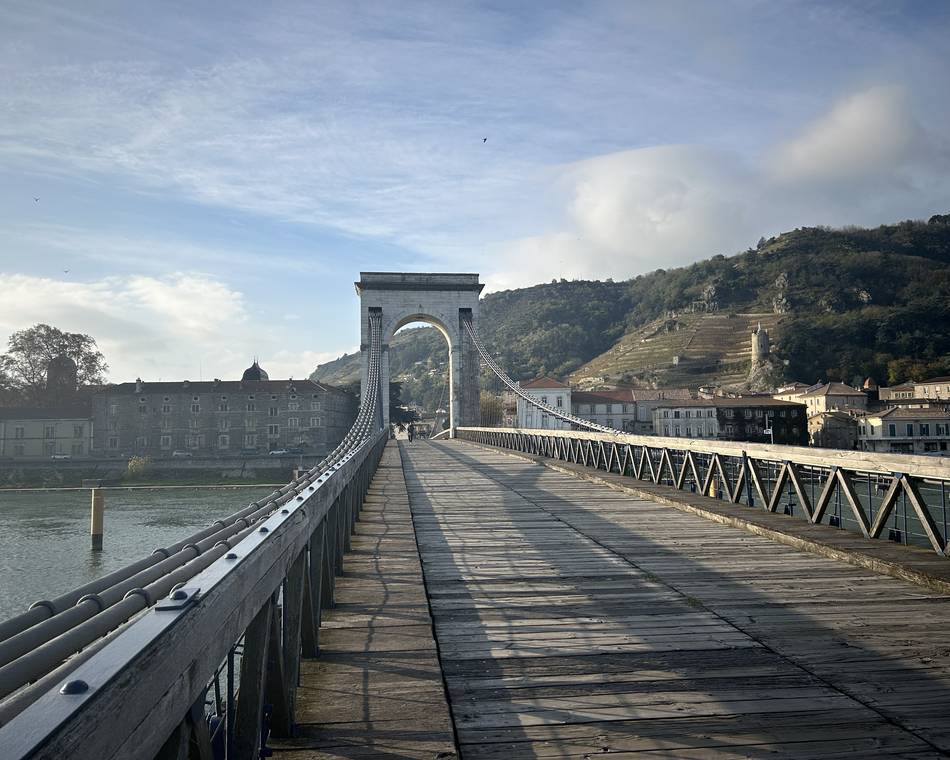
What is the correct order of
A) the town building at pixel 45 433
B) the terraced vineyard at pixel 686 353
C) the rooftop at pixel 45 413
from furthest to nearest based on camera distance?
the terraced vineyard at pixel 686 353
the rooftop at pixel 45 413
the town building at pixel 45 433

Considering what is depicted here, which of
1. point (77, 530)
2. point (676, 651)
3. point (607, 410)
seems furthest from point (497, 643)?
point (607, 410)

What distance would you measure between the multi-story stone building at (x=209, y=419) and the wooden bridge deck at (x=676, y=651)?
57492 millimetres

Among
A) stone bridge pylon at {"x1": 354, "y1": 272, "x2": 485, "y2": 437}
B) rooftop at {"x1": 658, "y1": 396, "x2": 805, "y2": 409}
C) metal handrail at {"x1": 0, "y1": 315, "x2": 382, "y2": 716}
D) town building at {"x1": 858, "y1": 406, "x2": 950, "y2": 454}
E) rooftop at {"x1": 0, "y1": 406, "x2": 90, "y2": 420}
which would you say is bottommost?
town building at {"x1": 858, "y1": 406, "x2": 950, "y2": 454}

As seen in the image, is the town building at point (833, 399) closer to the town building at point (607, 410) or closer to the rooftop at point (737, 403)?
the rooftop at point (737, 403)

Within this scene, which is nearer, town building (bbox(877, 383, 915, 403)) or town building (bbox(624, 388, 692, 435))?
town building (bbox(877, 383, 915, 403))

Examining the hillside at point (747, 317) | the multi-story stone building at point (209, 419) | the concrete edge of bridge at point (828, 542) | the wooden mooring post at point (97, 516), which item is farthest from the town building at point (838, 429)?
the concrete edge of bridge at point (828, 542)

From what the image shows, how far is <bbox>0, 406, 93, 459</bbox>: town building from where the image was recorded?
59094 millimetres

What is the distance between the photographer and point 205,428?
62219 mm

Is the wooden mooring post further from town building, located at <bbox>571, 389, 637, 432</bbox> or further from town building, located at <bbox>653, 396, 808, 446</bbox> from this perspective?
town building, located at <bbox>571, 389, 637, 432</bbox>

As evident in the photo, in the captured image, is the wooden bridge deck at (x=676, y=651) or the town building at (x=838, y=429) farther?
the town building at (x=838, y=429)

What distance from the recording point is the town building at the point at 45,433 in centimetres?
5909

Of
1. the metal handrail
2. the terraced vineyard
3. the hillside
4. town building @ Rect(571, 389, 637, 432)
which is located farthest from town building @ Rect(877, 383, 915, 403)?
the metal handrail

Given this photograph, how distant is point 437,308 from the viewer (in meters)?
53.4

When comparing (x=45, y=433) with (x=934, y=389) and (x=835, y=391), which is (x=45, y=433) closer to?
(x=835, y=391)
